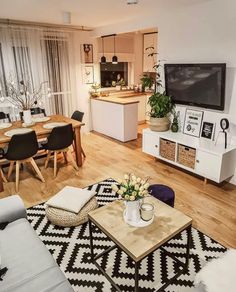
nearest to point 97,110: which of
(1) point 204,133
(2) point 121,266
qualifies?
(1) point 204,133

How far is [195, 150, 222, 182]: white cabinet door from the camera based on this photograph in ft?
10.2

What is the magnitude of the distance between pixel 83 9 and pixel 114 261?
341 centimetres

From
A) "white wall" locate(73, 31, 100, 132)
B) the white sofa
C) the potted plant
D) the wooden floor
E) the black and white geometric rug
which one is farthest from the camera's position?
"white wall" locate(73, 31, 100, 132)

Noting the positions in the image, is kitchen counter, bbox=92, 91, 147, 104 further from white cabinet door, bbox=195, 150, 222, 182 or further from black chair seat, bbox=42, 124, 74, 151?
white cabinet door, bbox=195, 150, 222, 182

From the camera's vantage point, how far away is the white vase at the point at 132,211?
5.90ft

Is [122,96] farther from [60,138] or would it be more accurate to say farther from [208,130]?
[208,130]

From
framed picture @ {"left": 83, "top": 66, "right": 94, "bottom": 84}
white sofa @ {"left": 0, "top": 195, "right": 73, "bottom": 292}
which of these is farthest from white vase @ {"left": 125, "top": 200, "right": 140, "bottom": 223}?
framed picture @ {"left": 83, "top": 66, "right": 94, "bottom": 84}

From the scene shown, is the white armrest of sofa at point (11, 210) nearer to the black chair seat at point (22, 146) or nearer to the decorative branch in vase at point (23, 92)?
the black chair seat at point (22, 146)

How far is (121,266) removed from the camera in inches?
80.5

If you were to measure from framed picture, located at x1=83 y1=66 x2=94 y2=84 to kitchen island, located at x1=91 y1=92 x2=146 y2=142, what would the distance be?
45 cm

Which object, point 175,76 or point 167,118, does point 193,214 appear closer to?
point 167,118

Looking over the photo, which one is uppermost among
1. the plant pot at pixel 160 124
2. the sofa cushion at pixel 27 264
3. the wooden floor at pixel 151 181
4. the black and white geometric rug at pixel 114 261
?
Answer: the plant pot at pixel 160 124

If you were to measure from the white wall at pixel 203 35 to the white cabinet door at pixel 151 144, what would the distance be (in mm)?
895

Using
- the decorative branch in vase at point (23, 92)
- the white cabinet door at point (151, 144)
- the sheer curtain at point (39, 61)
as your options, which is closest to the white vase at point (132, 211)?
the white cabinet door at point (151, 144)
